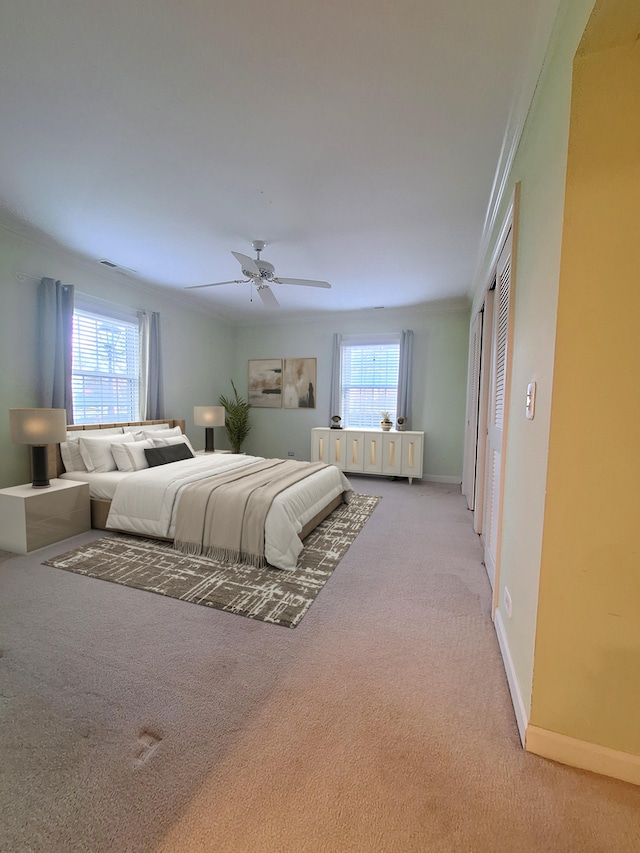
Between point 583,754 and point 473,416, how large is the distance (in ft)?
11.0

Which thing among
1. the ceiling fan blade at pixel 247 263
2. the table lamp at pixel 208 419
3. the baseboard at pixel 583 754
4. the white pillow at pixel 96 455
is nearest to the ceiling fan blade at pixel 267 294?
the ceiling fan blade at pixel 247 263

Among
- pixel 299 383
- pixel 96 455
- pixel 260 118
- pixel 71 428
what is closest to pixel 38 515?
pixel 96 455

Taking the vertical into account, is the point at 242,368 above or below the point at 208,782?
above

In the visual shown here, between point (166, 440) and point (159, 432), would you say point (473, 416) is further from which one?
point (159, 432)

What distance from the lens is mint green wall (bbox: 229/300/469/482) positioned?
5.44m

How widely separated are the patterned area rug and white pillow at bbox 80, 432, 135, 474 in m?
0.77

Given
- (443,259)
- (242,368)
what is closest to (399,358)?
(443,259)

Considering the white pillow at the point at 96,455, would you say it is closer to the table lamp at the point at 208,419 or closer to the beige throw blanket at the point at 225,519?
the beige throw blanket at the point at 225,519

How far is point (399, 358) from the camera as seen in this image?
223 inches

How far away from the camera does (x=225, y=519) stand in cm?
273

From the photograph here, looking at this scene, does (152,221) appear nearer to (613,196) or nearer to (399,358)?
(613,196)

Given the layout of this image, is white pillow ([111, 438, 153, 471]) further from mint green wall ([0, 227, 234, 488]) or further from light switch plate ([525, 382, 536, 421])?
light switch plate ([525, 382, 536, 421])

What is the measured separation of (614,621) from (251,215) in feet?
11.0

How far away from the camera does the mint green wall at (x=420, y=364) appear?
17.9 ft
